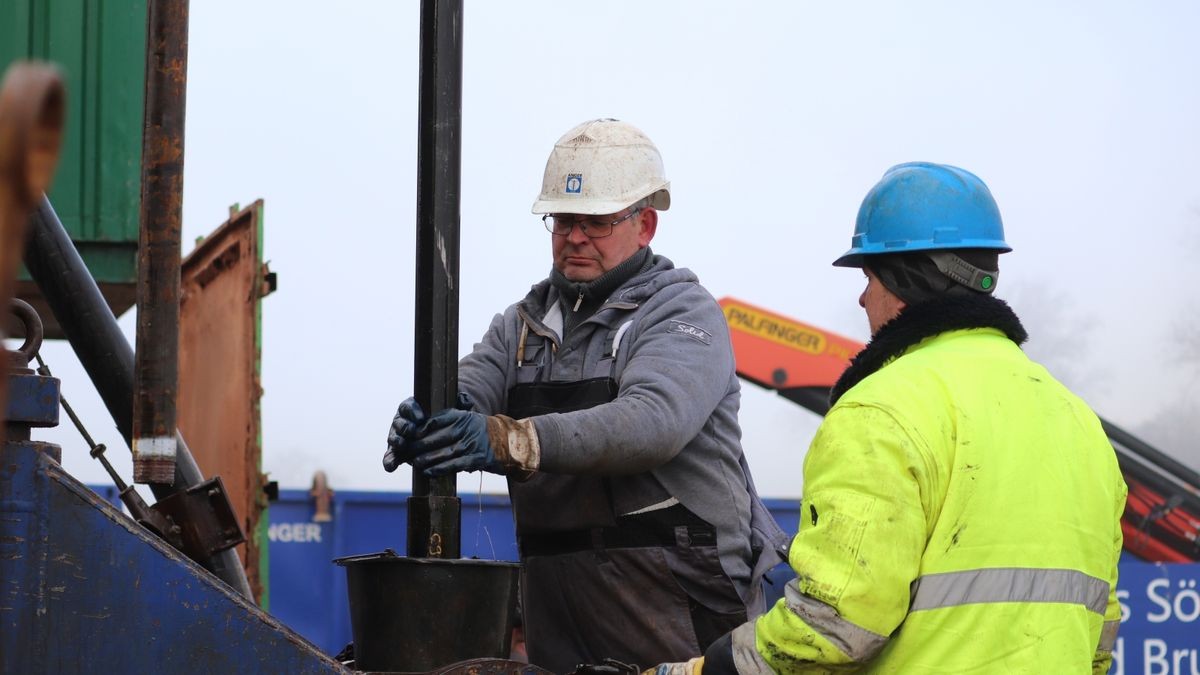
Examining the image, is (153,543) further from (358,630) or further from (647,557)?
(647,557)

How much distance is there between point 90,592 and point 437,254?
916 millimetres

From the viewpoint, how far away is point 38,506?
2279 mm

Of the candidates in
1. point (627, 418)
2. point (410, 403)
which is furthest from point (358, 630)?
point (627, 418)

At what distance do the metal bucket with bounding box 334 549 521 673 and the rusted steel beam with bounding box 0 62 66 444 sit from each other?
6.54ft

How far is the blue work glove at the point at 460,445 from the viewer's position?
2.79 m

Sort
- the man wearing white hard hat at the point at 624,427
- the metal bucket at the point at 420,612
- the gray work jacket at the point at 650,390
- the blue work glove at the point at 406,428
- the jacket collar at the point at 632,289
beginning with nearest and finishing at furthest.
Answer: the metal bucket at the point at 420,612, the blue work glove at the point at 406,428, the gray work jacket at the point at 650,390, the man wearing white hard hat at the point at 624,427, the jacket collar at the point at 632,289

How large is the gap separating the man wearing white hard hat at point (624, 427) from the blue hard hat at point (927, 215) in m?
0.62

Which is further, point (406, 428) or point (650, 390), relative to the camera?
point (650, 390)

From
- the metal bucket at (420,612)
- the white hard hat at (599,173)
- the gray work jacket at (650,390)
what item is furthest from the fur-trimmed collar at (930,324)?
the white hard hat at (599,173)

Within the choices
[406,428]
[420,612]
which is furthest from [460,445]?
[420,612]

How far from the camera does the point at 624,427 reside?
305 cm

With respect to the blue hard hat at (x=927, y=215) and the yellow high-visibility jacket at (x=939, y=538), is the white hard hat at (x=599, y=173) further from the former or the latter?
the yellow high-visibility jacket at (x=939, y=538)

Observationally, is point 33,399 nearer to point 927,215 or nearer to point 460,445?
point 460,445

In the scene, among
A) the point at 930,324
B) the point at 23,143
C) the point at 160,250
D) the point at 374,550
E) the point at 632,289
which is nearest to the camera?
the point at 23,143
